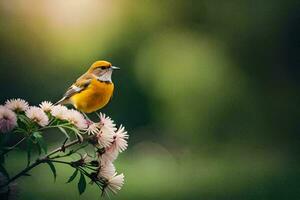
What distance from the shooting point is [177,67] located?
743cm

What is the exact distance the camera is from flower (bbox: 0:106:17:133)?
2.45 ft

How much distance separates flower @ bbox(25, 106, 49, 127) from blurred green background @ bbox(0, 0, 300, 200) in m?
5.93

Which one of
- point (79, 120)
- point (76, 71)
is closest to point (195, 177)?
point (76, 71)

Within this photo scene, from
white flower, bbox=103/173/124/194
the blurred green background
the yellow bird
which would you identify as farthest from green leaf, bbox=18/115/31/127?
the blurred green background

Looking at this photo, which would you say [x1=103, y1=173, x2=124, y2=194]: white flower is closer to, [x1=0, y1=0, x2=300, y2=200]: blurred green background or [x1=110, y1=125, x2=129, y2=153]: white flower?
[x1=110, y1=125, x2=129, y2=153]: white flower

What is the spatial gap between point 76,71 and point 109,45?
0.41 m

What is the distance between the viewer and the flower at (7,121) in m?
0.75

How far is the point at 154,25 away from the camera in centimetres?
826

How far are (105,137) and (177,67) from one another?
6623 millimetres

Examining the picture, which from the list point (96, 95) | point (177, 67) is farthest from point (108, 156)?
point (177, 67)

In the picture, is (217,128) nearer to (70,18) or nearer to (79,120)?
(70,18)

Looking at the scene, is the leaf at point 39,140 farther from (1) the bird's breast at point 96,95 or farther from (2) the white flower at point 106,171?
(1) the bird's breast at point 96,95

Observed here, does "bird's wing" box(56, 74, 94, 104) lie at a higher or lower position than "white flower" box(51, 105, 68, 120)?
higher

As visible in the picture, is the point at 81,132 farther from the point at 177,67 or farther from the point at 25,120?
the point at 177,67
